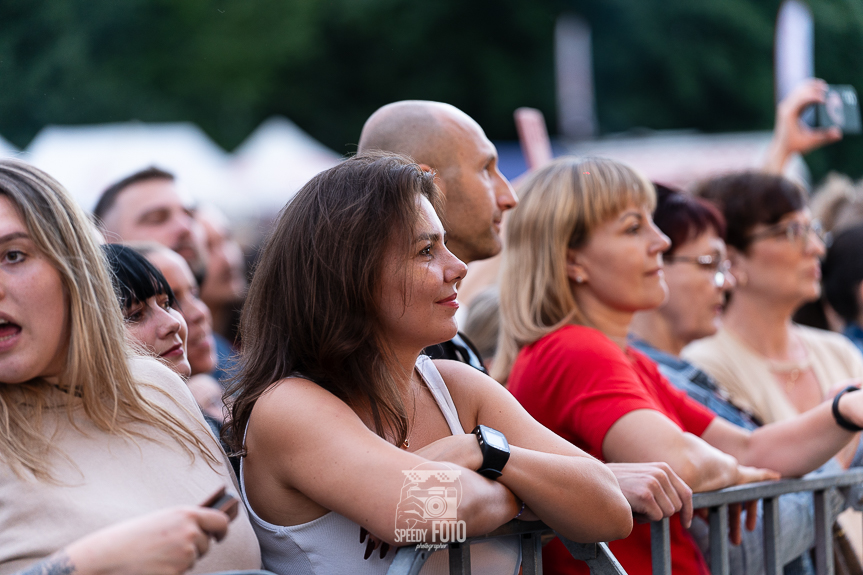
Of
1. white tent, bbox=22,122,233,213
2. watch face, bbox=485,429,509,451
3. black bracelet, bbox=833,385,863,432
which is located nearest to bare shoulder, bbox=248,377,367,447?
watch face, bbox=485,429,509,451

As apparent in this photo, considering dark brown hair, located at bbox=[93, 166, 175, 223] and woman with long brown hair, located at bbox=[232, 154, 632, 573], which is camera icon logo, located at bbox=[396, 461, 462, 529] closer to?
woman with long brown hair, located at bbox=[232, 154, 632, 573]

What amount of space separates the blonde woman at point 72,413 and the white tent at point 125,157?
8181mm

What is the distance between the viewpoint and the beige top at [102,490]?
185cm

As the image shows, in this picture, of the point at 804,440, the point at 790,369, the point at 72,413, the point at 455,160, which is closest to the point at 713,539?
the point at 804,440

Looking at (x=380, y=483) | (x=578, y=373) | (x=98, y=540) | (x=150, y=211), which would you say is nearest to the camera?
(x=98, y=540)

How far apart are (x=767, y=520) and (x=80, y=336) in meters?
1.99

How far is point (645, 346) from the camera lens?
13.0 ft

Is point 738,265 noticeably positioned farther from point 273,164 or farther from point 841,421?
point 273,164

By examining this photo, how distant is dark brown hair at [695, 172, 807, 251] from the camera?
4441 millimetres

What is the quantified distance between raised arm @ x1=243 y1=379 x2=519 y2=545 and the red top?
0.76m

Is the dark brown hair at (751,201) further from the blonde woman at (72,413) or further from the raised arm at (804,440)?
the blonde woman at (72,413)

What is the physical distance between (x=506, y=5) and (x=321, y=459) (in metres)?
21.6

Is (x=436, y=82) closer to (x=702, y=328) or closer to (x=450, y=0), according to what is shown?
(x=450, y=0)

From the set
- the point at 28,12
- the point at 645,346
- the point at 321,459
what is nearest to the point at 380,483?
the point at 321,459
